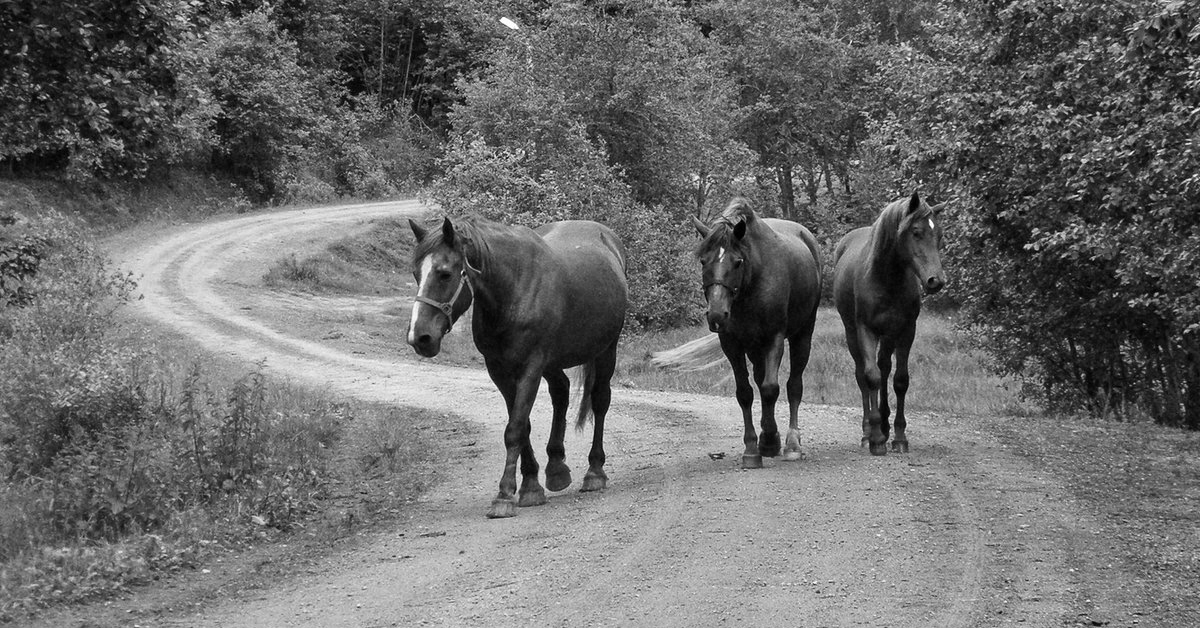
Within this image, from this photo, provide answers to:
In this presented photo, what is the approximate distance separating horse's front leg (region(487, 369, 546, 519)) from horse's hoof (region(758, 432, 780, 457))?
2519mm

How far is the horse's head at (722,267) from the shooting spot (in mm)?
10828

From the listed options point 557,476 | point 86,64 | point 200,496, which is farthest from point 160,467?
point 86,64

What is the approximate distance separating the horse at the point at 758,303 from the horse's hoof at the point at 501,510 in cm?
239

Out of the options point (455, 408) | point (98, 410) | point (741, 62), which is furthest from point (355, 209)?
point (98, 410)

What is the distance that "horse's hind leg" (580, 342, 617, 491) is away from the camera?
1046 centimetres

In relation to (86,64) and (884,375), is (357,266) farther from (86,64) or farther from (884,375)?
(884,375)

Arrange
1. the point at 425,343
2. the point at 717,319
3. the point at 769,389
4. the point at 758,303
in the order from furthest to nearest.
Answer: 1. the point at 758,303
2. the point at 769,389
3. the point at 717,319
4. the point at 425,343

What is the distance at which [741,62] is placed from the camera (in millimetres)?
Result: 46125

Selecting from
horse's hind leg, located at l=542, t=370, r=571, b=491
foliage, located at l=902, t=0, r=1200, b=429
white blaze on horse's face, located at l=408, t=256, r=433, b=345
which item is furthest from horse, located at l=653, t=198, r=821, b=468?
foliage, located at l=902, t=0, r=1200, b=429

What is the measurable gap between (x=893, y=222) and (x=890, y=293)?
67cm

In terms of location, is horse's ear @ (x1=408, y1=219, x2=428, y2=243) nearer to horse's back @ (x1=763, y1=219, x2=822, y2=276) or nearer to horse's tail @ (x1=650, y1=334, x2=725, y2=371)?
horse's back @ (x1=763, y1=219, x2=822, y2=276)

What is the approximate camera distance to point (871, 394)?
11953 millimetres

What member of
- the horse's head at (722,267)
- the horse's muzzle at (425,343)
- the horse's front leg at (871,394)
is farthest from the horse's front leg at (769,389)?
the horse's muzzle at (425,343)

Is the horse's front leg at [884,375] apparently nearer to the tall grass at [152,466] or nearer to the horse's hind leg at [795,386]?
the horse's hind leg at [795,386]
